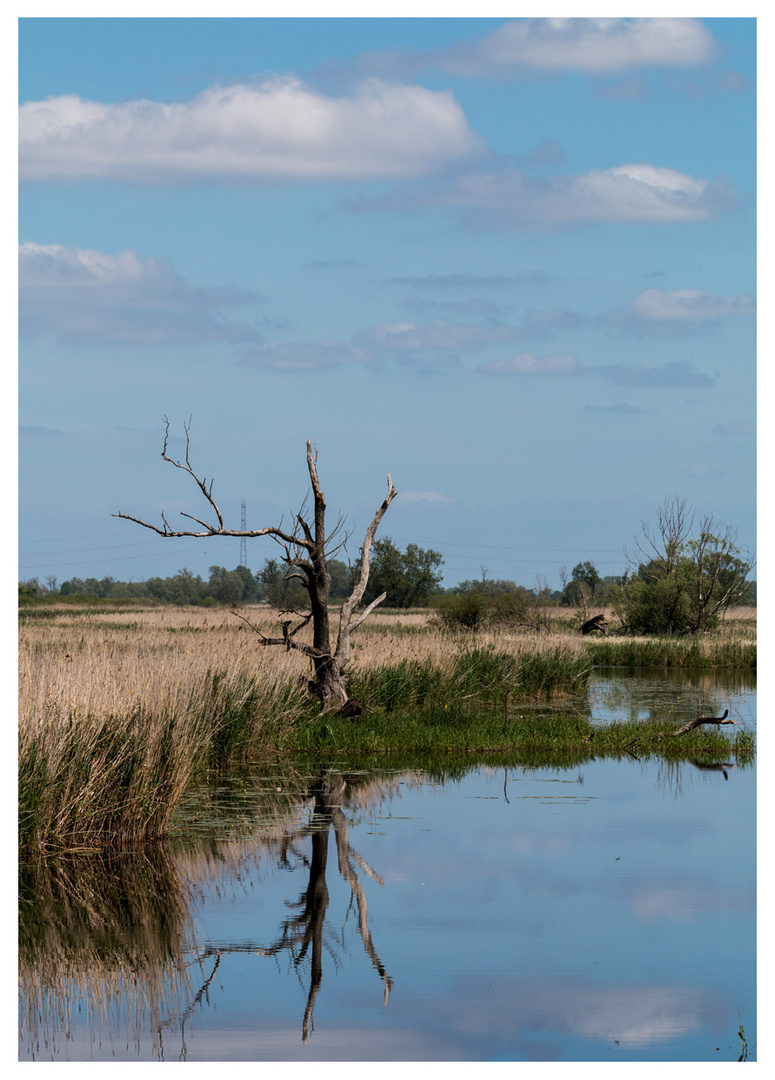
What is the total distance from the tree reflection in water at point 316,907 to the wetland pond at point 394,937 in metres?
0.02

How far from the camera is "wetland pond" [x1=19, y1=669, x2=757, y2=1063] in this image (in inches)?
262

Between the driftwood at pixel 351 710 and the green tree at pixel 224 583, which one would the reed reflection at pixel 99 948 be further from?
the green tree at pixel 224 583

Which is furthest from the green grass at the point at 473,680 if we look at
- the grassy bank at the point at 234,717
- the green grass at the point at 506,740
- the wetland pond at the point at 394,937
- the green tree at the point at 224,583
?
the green tree at the point at 224,583

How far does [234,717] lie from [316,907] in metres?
7.32

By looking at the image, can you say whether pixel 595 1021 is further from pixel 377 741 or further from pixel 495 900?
pixel 377 741

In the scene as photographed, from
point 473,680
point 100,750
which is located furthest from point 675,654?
point 100,750

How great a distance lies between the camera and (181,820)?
12.2 m

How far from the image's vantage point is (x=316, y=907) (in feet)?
30.3

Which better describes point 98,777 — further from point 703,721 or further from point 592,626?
point 592,626

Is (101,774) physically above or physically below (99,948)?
above

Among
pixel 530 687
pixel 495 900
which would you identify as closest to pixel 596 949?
pixel 495 900

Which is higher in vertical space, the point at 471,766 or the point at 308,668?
the point at 308,668

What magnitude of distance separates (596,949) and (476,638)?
773 inches

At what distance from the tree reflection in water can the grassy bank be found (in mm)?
1618
